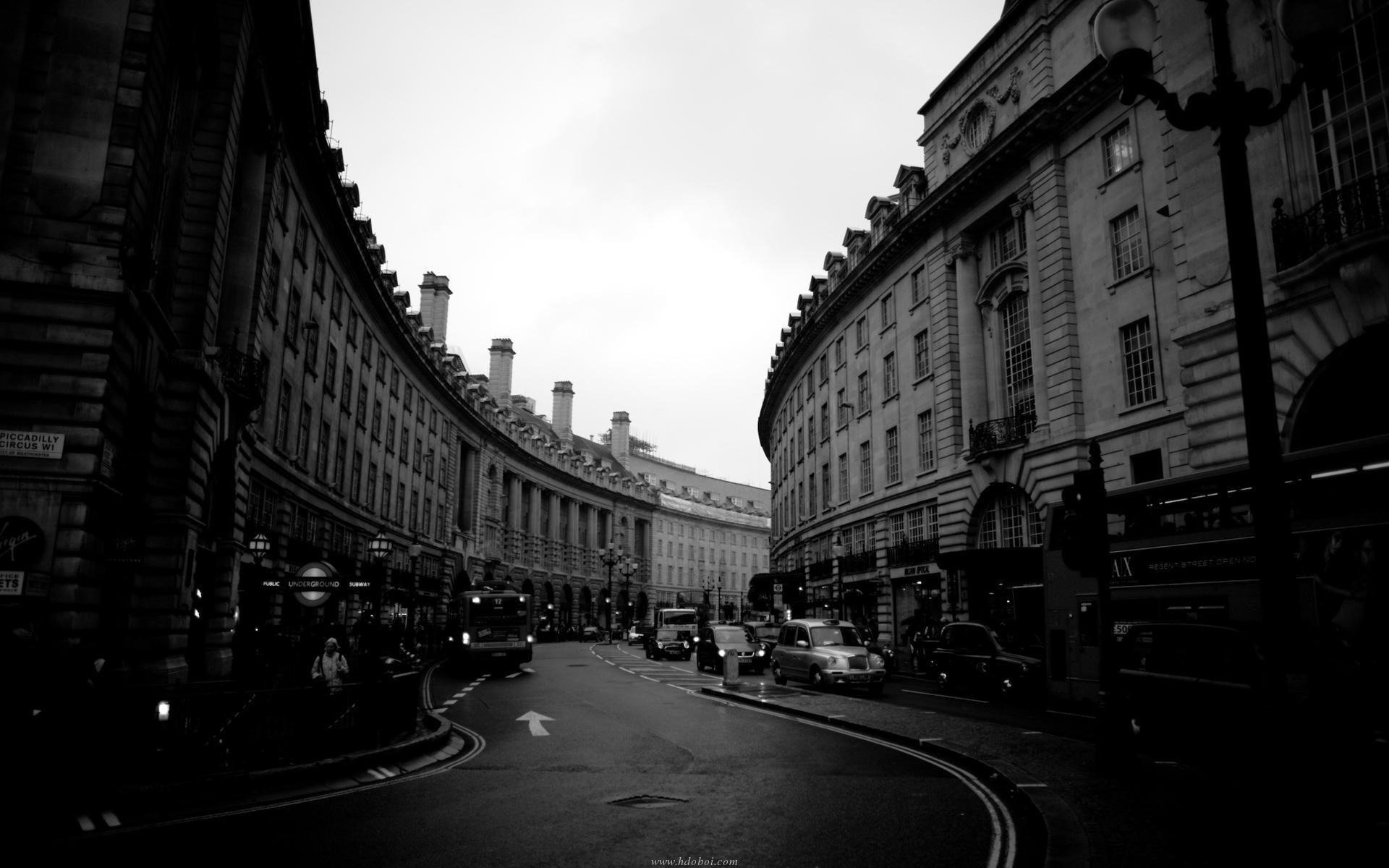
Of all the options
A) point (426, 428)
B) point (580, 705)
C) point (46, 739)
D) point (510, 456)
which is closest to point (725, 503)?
point (510, 456)

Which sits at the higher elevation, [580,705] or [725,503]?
[725,503]

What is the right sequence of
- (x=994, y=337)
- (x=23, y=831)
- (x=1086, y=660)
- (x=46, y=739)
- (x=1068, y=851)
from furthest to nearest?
(x=994, y=337) < (x=1086, y=660) < (x=46, y=739) < (x=23, y=831) < (x=1068, y=851)

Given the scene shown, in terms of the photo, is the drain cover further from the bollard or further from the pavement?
the bollard

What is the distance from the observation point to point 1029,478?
28578 millimetres

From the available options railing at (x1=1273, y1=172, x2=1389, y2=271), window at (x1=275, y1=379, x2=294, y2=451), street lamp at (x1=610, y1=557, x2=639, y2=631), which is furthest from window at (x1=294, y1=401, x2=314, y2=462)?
street lamp at (x1=610, y1=557, x2=639, y2=631)

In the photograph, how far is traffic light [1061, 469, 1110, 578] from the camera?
32.0 ft

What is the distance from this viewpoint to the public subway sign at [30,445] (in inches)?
540

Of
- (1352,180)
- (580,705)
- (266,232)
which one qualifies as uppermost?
(266,232)

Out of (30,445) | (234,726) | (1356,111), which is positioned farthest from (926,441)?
(234,726)

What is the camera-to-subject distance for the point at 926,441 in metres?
35.6

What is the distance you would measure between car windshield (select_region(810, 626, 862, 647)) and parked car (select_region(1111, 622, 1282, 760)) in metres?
12.0

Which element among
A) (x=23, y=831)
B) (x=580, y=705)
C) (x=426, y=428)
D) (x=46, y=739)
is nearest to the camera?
(x=23, y=831)

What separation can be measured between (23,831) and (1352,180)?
887 inches

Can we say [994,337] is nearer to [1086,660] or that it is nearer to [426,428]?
[1086,660]
